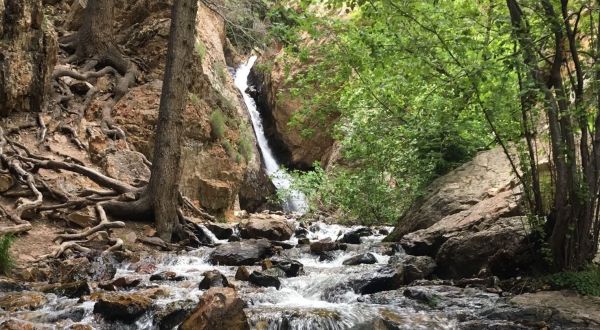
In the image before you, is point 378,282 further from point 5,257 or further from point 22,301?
point 5,257

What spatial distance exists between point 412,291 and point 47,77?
8.66 meters

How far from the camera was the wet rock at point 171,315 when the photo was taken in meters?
4.68

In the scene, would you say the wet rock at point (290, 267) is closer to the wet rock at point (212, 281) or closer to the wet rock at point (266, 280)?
the wet rock at point (266, 280)

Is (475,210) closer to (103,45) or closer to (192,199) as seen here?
(192,199)

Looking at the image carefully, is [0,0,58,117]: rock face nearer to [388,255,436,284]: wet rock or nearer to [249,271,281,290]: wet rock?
[249,271,281,290]: wet rock

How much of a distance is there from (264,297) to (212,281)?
0.74 meters

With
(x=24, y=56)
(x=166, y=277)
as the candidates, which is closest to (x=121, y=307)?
(x=166, y=277)

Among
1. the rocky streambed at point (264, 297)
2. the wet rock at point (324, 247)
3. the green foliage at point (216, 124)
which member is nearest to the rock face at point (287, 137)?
the green foliage at point (216, 124)

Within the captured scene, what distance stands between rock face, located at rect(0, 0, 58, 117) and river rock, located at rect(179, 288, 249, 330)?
6920 millimetres

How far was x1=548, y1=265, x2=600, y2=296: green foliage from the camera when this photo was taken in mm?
5051

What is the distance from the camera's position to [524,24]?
480 cm

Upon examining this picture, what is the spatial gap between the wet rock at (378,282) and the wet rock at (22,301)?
3.47 meters

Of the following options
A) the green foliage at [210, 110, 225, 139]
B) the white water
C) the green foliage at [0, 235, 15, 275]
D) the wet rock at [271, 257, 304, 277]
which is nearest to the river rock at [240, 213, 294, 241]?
the green foliage at [210, 110, 225, 139]

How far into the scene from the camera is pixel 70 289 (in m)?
5.58
